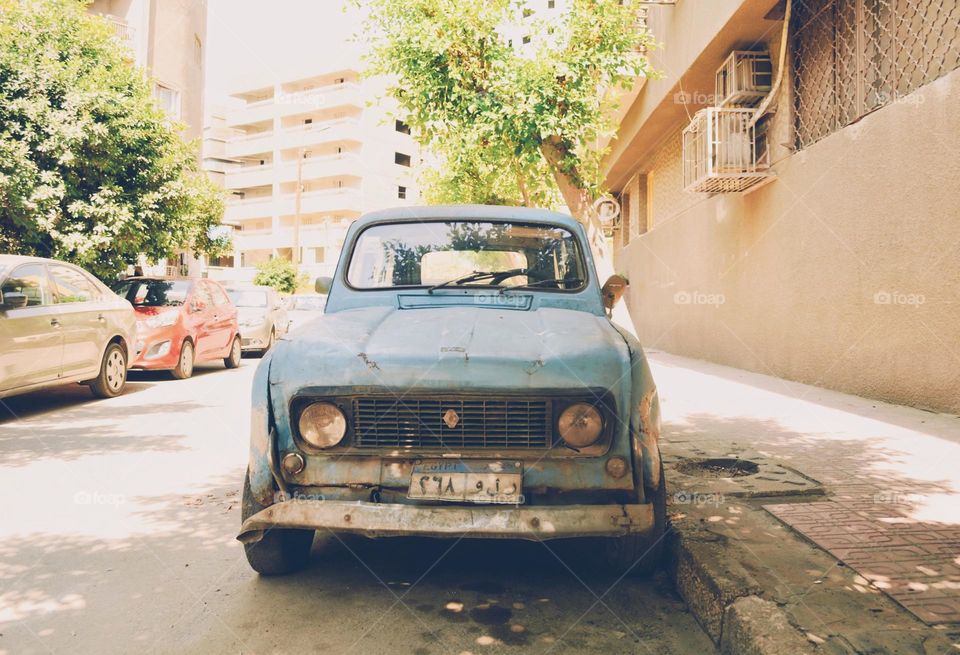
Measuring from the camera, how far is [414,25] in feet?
37.1

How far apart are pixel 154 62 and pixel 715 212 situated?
18.9m

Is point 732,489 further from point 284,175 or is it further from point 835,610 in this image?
point 284,175

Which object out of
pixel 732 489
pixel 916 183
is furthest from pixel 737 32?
pixel 732 489

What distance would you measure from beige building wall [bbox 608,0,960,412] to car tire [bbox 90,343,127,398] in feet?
28.4

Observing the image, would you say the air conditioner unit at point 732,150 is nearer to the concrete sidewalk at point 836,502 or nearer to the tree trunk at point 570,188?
the tree trunk at point 570,188

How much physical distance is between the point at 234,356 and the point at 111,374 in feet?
14.8

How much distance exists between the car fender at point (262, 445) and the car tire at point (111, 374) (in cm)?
688

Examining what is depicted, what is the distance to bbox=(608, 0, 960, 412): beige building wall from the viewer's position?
22.8ft

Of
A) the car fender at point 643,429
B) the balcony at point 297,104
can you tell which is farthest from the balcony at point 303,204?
the car fender at point 643,429

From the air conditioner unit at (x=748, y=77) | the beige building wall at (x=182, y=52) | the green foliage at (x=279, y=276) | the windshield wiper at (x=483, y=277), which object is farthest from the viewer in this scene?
the green foliage at (x=279, y=276)

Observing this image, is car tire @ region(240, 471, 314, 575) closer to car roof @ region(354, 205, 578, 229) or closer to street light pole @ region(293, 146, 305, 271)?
car roof @ region(354, 205, 578, 229)

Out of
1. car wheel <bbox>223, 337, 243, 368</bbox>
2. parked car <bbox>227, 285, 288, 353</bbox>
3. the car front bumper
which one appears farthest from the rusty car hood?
parked car <bbox>227, 285, 288, 353</bbox>

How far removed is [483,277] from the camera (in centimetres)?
438

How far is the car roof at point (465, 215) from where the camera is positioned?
183 inches
